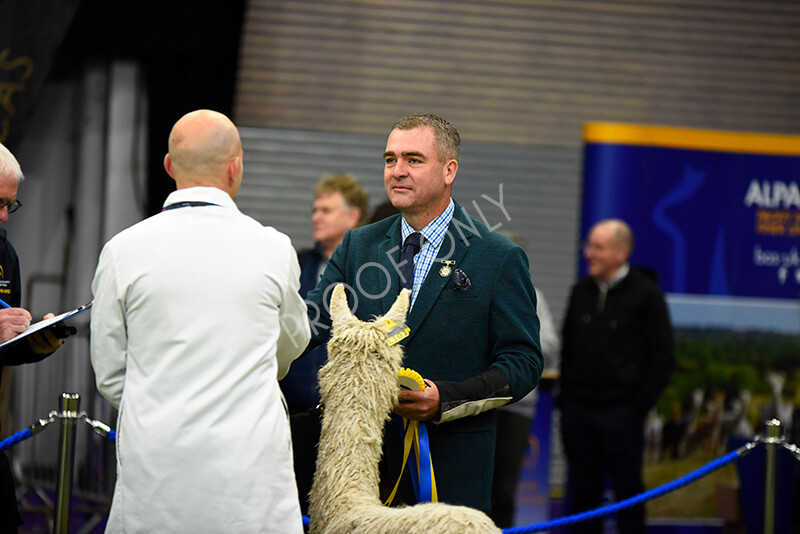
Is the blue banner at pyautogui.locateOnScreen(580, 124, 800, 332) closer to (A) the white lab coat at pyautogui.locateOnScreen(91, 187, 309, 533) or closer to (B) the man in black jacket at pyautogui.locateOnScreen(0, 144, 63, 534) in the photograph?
(B) the man in black jacket at pyautogui.locateOnScreen(0, 144, 63, 534)

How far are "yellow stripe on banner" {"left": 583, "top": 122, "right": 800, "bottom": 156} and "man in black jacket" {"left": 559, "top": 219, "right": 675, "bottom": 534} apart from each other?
0.63m

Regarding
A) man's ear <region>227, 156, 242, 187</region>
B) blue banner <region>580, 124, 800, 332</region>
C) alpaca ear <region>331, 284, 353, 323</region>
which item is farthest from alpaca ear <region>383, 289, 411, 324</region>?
blue banner <region>580, 124, 800, 332</region>

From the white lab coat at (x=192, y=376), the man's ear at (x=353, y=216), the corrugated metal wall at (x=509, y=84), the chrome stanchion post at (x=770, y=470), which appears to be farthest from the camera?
the corrugated metal wall at (x=509, y=84)

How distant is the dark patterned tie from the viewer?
278cm

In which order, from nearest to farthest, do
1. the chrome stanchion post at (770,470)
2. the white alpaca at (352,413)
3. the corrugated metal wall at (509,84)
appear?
the white alpaca at (352,413)
the chrome stanchion post at (770,470)
the corrugated metal wall at (509,84)

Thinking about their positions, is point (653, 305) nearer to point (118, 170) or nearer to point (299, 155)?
point (299, 155)

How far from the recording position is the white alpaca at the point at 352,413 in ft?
7.87

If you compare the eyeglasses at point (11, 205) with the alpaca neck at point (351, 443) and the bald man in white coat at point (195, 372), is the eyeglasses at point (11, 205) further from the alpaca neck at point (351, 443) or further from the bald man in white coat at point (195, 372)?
the alpaca neck at point (351, 443)

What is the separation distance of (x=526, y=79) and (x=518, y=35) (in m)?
0.36

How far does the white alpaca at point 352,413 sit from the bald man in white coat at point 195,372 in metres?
0.20

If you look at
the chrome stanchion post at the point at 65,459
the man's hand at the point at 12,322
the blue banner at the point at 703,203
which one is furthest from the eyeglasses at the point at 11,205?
the blue banner at the point at 703,203

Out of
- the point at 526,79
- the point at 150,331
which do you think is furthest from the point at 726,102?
the point at 150,331

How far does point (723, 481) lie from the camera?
592 centimetres

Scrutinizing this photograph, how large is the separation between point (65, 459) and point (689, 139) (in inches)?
163
